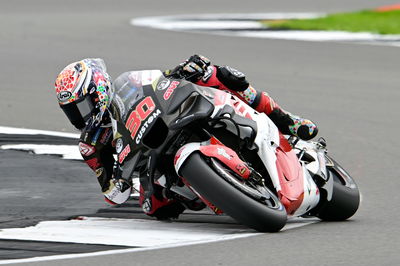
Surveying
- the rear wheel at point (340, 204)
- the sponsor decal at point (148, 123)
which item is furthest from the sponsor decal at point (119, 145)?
the rear wheel at point (340, 204)

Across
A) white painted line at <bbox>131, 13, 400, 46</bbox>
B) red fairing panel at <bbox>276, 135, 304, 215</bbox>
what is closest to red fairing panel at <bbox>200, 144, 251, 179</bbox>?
red fairing panel at <bbox>276, 135, 304, 215</bbox>

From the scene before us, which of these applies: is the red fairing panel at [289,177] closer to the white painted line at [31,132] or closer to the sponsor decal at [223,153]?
the sponsor decal at [223,153]

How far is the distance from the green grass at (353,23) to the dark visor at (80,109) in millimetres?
12320

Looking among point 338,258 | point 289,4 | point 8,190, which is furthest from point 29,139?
point 289,4

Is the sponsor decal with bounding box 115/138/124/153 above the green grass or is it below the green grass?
above

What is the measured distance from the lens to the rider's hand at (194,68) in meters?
7.08

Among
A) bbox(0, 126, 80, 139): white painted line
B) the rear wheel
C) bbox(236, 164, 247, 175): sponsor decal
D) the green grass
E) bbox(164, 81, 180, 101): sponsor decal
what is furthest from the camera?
the green grass

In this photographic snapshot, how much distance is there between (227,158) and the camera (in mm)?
6398

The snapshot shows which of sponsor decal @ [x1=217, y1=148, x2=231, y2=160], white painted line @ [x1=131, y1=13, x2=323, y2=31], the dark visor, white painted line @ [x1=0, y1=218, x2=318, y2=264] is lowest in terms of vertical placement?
white painted line @ [x1=131, y1=13, x2=323, y2=31]

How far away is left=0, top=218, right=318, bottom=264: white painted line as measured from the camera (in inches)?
247

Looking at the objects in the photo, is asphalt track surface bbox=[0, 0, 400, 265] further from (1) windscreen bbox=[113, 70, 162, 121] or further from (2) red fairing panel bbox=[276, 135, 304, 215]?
(1) windscreen bbox=[113, 70, 162, 121]

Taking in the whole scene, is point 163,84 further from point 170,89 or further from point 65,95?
point 65,95

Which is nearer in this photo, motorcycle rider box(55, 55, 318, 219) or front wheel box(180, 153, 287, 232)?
front wheel box(180, 153, 287, 232)

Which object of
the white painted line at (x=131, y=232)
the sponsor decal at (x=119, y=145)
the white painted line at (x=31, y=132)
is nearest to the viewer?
the white painted line at (x=131, y=232)
